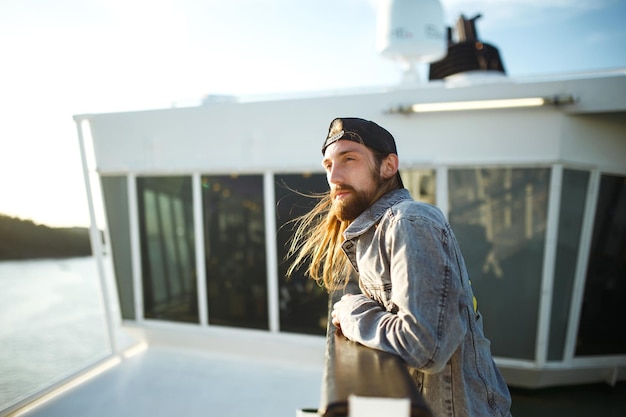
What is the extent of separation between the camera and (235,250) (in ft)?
14.5

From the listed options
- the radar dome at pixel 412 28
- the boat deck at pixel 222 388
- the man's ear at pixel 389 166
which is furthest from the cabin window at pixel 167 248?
the man's ear at pixel 389 166

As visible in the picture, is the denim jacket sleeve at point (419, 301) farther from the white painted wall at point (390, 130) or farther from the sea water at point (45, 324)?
the sea water at point (45, 324)

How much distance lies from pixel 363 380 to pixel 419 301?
26cm

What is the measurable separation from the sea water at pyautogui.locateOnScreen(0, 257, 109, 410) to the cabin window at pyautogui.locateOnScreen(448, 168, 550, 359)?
13.1 feet

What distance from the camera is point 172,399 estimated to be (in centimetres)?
353

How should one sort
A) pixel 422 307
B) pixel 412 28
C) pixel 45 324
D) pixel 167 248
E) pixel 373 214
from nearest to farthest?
1. pixel 422 307
2. pixel 373 214
3. pixel 412 28
4. pixel 167 248
5. pixel 45 324

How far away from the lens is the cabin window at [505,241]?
3.72 meters

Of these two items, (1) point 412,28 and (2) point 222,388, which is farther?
(1) point 412,28

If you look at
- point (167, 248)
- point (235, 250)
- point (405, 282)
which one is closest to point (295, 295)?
point (235, 250)

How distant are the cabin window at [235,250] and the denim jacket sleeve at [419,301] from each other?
330 centimetres

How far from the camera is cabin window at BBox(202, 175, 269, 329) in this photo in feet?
14.1

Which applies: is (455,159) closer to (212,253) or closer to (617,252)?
(617,252)

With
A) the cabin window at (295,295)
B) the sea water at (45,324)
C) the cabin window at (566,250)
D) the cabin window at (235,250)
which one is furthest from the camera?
the sea water at (45,324)

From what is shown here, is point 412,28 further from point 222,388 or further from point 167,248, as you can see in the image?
point 222,388
